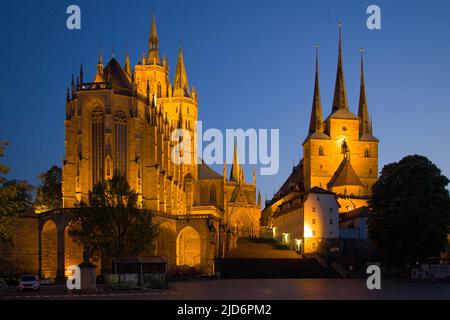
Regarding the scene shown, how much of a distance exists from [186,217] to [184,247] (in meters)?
3.84

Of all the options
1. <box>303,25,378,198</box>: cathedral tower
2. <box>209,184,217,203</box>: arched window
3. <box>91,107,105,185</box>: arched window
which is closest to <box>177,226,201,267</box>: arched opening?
<box>91,107,105,185</box>: arched window

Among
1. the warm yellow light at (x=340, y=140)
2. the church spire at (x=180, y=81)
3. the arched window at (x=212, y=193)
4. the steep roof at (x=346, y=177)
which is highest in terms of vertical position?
the church spire at (x=180, y=81)

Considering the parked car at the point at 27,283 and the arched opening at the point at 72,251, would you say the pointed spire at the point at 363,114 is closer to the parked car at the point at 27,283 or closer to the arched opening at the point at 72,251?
the arched opening at the point at 72,251

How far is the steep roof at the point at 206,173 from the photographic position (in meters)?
125

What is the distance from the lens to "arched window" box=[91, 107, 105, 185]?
7744cm

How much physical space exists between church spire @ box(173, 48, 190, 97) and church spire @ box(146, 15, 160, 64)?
521 cm

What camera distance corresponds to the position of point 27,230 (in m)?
71.3

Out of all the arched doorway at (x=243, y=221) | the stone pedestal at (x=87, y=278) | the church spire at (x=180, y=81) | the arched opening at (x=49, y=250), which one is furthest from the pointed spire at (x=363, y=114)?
the stone pedestal at (x=87, y=278)

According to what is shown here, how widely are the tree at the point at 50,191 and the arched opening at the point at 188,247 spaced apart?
1699 cm

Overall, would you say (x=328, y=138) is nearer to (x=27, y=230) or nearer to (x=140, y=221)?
(x=27, y=230)

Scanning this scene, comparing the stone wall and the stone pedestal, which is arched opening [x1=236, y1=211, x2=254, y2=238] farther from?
the stone pedestal

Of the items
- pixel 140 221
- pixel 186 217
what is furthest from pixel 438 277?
pixel 186 217

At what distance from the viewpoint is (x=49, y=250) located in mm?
71875

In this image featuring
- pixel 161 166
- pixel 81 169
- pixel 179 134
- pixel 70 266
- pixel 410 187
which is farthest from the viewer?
pixel 179 134
